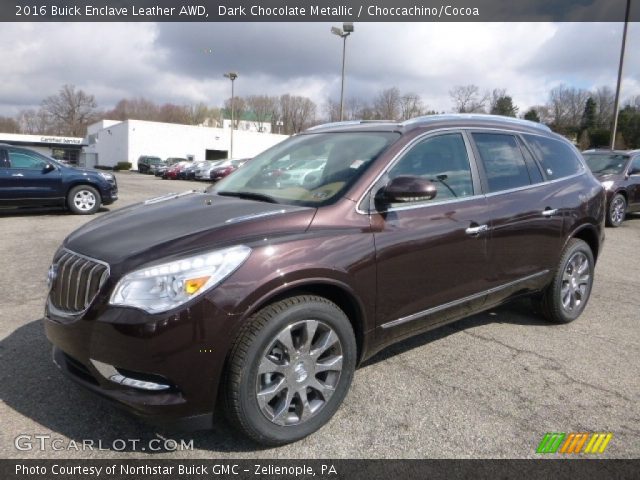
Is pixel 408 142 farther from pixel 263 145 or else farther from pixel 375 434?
pixel 263 145

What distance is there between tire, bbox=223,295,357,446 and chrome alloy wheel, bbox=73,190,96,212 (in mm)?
10413

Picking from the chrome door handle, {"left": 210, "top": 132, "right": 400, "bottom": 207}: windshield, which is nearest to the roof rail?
{"left": 210, "top": 132, "right": 400, "bottom": 207}: windshield

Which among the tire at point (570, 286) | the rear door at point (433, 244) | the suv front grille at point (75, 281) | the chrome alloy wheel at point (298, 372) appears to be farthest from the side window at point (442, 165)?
the suv front grille at point (75, 281)

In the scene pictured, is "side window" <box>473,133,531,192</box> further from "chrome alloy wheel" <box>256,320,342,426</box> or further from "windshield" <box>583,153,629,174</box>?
"windshield" <box>583,153,629,174</box>

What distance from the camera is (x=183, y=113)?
93.2 m

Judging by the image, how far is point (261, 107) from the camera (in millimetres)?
98500

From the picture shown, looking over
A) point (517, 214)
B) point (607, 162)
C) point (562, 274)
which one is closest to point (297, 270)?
point (517, 214)

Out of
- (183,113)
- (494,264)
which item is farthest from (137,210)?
(183,113)

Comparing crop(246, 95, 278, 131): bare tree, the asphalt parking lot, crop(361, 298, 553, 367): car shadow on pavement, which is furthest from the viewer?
crop(246, 95, 278, 131): bare tree

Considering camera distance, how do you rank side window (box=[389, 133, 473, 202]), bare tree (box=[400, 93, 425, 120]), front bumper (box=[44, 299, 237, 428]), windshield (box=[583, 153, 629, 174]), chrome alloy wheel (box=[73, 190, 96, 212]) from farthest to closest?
bare tree (box=[400, 93, 425, 120]), windshield (box=[583, 153, 629, 174]), chrome alloy wheel (box=[73, 190, 96, 212]), side window (box=[389, 133, 473, 202]), front bumper (box=[44, 299, 237, 428])

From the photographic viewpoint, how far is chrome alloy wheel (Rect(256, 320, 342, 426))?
2477 millimetres

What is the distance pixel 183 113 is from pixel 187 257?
321 feet

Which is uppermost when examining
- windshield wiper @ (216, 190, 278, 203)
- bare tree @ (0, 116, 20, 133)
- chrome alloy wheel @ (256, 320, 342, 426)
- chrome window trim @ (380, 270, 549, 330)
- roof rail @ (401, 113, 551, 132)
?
bare tree @ (0, 116, 20, 133)
